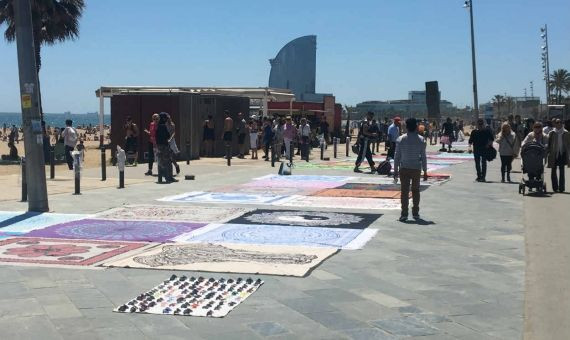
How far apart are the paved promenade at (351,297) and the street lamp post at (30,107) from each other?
449 centimetres

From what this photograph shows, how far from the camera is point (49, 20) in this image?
108 feet

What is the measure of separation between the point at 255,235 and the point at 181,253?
5.17 ft

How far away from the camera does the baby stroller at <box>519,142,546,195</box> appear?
1495 centimetres

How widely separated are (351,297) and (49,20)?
2984 centimetres

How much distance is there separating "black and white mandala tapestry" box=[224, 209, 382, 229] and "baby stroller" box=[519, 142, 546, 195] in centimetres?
475

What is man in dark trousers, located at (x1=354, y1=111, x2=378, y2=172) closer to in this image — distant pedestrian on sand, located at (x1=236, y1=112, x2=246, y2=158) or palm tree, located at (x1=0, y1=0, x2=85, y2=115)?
distant pedestrian on sand, located at (x1=236, y1=112, x2=246, y2=158)

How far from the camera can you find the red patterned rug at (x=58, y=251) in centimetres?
806

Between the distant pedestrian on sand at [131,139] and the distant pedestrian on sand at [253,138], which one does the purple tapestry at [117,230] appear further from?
the distant pedestrian on sand at [253,138]

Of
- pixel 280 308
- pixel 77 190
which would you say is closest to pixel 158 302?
pixel 280 308

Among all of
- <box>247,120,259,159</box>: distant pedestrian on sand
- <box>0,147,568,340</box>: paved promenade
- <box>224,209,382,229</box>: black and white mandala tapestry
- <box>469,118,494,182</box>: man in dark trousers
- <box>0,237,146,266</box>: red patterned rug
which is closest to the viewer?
<box>0,147,568,340</box>: paved promenade

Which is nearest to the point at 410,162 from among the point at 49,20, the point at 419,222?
the point at 419,222

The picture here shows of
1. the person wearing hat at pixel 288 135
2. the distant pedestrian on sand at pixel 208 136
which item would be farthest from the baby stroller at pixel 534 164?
the distant pedestrian on sand at pixel 208 136

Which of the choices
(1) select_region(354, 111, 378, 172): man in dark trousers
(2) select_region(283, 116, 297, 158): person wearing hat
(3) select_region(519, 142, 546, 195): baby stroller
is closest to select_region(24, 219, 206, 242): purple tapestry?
(3) select_region(519, 142, 546, 195): baby stroller

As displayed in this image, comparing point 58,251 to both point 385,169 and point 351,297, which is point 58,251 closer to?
point 351,297
